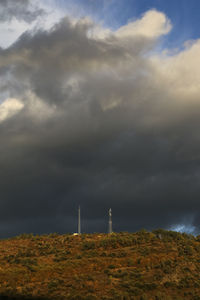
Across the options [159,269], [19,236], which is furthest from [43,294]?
[19,236]

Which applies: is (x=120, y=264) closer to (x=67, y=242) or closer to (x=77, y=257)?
(x=77, y=257)

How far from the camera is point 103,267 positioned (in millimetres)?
50719

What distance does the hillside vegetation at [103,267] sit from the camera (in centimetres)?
4228

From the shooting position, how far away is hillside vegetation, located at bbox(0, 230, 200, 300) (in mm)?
42281

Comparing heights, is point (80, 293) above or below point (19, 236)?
below

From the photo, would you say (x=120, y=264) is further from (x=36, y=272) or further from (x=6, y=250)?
(x=6, y=250)

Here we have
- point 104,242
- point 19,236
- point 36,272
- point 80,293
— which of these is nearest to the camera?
point 80,293

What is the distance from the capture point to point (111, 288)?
4316 cm

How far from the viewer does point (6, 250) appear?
62.1 m

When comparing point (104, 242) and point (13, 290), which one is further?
point (104, 242)

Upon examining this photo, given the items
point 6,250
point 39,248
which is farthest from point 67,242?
point 6,250

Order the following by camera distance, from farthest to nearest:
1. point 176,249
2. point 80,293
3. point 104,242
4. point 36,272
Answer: point 104,242 → point 176,249 → point 36,272 → point 80,293

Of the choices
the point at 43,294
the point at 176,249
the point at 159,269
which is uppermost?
the point at 176,249

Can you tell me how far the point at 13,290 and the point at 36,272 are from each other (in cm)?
642
